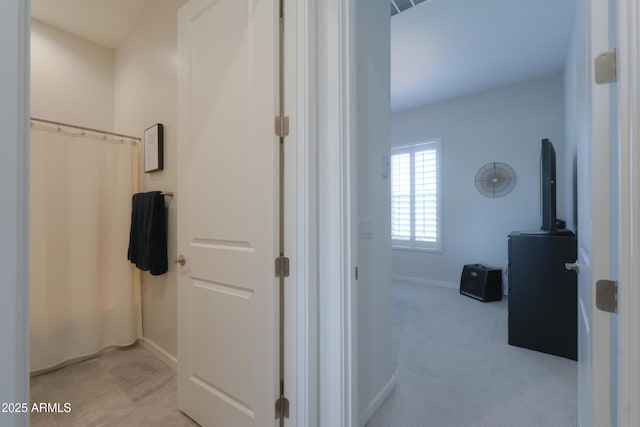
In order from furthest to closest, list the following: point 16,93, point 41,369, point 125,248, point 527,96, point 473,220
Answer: point 473,220
point 527,96
point 125,248
point 41,369
point 16,93

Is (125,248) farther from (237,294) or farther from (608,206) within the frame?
(608,206)

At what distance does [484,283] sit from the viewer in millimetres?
3689

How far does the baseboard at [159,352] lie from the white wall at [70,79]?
2061 millimetres

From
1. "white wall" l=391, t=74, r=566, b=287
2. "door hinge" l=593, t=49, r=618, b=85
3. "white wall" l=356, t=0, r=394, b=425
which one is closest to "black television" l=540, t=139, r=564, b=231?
"white wall" l=391, t=74, r=566, b=287

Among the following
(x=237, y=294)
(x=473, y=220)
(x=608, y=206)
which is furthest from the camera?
(x=473, y=220)

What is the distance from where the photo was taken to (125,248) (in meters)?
2.50

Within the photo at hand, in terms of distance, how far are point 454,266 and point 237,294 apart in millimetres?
3851

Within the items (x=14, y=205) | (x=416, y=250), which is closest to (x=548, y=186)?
(x=416, y=250)

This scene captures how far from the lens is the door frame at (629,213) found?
674mm

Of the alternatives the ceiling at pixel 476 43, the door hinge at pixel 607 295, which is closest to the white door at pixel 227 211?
the door hinge at pixel 607 295

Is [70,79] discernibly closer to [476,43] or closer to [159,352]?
[159,352]

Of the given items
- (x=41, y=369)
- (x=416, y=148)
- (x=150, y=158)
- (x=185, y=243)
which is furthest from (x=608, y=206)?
(x=416, y=148)

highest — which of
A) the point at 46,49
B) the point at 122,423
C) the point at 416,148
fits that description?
the point at 46,49

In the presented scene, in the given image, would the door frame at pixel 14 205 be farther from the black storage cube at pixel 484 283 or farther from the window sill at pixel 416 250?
the window sill at pixel 416 250
